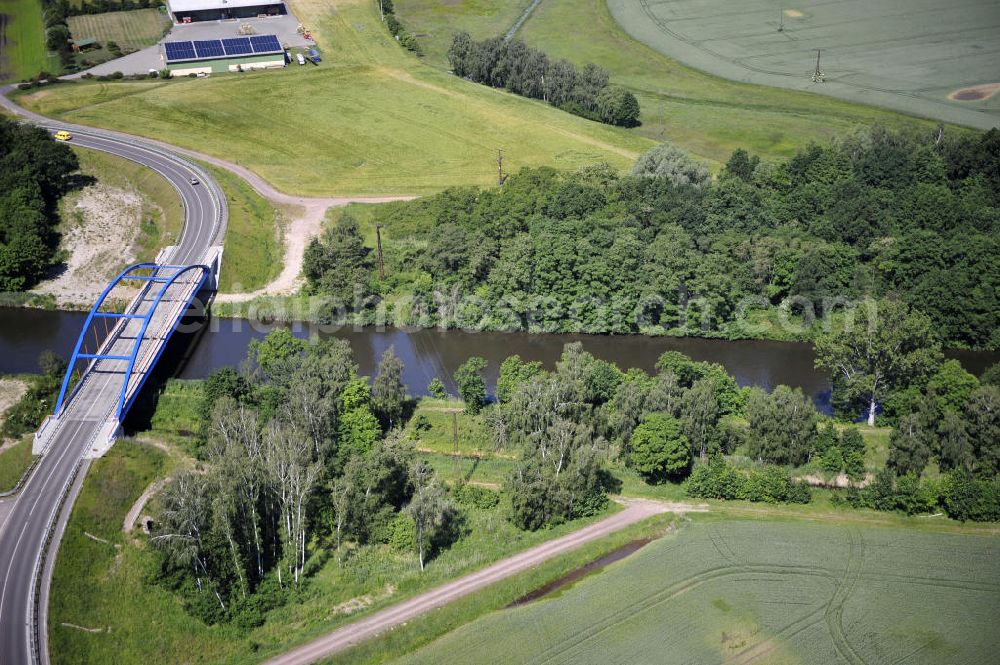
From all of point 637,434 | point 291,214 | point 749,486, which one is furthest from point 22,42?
point 749,486

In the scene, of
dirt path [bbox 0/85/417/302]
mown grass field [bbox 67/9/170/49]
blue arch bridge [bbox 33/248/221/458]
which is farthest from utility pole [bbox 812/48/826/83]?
mown grass field [bbox 67/9/170/49]

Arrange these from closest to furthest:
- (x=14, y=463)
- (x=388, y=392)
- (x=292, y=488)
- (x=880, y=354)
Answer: (x=292, y=488) < (x=14, y=463) < (x=388, y=392) < (x=880, y=354)

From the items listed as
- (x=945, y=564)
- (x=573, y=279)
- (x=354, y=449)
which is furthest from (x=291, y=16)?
(x=945, y=564)

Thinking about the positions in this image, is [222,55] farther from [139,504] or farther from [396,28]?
[139,504]

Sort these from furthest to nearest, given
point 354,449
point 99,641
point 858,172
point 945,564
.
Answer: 1. point 858,172
2. point 354,449
3. point 945,564
4. point 99,641

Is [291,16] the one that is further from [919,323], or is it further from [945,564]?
[945,564]

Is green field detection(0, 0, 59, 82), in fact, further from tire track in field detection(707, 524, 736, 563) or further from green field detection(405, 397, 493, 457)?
tire track in field detection(707, 524, 736, 563)

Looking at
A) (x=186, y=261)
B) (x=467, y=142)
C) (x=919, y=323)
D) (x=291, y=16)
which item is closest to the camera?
(x=919, y=323)

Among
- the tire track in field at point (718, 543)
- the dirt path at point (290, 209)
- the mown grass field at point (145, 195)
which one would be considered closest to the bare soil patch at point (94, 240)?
the mown grass field at point (145, 195)
